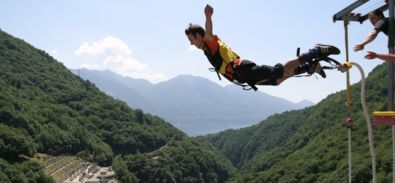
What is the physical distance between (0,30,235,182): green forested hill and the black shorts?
60265 millimetres

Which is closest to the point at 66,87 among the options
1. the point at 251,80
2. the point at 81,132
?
the point at 81,132

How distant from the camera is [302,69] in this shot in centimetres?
709

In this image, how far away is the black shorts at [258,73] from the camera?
7.03 metres

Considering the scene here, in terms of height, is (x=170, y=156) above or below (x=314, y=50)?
below

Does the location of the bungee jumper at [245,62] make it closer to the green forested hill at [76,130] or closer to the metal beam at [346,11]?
the metal beam at [346,11]

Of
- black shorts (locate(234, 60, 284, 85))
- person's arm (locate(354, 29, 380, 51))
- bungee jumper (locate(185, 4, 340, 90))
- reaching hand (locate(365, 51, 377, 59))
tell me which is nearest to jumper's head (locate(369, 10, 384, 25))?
person's arm (locate(354, 29, 380, 51))

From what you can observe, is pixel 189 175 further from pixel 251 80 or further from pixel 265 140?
pixel 251 80

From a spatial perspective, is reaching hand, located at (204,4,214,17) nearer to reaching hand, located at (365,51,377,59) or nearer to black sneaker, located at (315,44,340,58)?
black sneaker, located at (315,44,340,58)

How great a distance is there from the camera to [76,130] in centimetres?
9475

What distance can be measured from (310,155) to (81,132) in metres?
43.9

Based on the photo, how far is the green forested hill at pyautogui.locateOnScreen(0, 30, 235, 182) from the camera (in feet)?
251

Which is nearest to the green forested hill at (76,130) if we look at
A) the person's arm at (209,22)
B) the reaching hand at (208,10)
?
the person's arm at (209,22)

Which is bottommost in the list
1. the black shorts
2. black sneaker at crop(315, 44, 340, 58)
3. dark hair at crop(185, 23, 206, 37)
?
A: the black shorts

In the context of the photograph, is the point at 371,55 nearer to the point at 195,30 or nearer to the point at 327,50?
the point at 327,50
